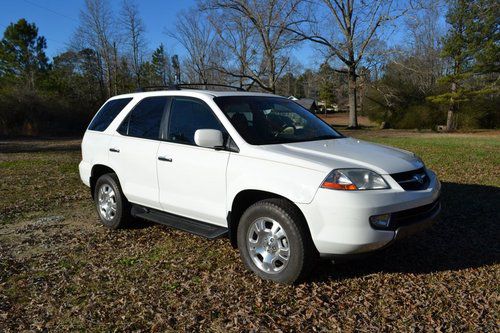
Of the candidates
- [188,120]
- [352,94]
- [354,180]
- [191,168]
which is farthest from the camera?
[352,94]

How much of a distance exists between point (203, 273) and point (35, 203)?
4385 mm

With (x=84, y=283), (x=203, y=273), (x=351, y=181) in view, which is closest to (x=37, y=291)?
(x=84, y=283)

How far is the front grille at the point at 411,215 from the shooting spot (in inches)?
142

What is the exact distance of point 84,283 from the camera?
4039 mm

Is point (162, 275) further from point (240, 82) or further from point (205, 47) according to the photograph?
point (205, 47)

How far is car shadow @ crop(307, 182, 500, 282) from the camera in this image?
4273 millimetres

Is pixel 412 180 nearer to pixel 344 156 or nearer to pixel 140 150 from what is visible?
pixel 344 156

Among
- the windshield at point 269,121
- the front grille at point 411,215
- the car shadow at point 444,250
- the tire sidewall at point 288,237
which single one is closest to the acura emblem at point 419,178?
the front grille at point 411,215

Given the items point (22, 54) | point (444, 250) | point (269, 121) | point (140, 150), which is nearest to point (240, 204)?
point (269, 121)

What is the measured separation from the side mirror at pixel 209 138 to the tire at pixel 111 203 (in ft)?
5.95

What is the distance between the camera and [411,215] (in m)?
3.78

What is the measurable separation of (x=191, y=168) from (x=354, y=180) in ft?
5.55

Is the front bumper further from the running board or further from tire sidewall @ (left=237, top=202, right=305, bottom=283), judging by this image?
the running board

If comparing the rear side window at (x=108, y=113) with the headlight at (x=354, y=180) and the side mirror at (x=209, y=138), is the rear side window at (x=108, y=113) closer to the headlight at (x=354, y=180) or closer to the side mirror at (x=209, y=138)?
the side mirror at (x=209, y=138)
